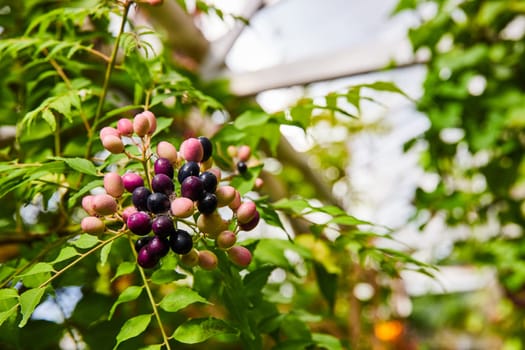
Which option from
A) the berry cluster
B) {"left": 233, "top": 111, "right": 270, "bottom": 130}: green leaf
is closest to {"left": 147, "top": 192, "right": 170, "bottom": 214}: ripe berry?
the berry cluster

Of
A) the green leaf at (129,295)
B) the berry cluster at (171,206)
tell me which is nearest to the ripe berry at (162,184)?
the berry cluster at (171,206)

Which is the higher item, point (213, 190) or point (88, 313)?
point (213, 190)

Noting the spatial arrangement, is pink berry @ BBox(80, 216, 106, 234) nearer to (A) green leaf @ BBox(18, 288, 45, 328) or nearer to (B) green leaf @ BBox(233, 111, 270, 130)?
(A) green leaf @ BBox(18, 288, 45, 328)

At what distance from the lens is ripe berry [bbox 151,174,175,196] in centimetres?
38

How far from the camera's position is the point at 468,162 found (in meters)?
1.48

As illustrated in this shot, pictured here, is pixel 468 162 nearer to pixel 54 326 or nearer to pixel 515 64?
pixel 515 64

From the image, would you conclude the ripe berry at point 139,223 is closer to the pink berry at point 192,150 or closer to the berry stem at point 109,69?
the pink berry at point 192,150

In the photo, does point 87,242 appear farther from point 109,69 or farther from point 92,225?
point 109,69

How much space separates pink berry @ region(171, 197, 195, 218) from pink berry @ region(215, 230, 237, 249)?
3 centimetres

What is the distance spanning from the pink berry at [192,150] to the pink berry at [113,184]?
0.05 m

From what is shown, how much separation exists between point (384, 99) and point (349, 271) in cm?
83

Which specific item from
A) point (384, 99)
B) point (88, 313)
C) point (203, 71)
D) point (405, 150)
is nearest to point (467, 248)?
point (405, 150)

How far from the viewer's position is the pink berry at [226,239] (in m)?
0.38

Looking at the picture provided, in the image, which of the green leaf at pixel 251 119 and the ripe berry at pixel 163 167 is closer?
the ripe berry at pixel 163 167
